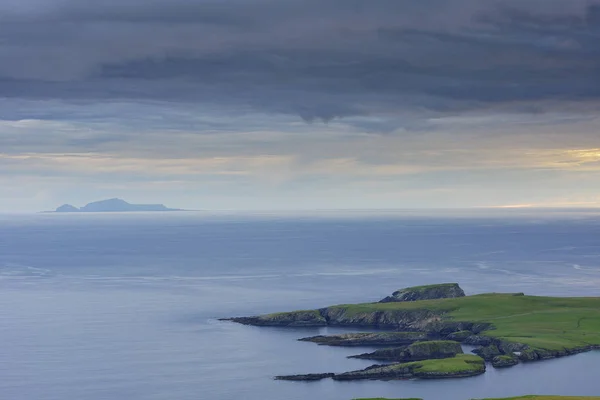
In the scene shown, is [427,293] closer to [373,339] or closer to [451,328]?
[451,328]

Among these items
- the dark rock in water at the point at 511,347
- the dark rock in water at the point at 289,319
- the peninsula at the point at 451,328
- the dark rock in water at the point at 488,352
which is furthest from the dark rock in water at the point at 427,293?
the dark rock in water at the point at 488,352

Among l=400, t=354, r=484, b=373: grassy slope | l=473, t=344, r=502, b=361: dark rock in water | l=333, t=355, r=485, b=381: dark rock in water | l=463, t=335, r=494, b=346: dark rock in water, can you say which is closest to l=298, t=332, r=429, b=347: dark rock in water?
l=463, t=335, r=494, b=346: dark rock in water

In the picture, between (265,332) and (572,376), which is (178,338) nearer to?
(265,332)

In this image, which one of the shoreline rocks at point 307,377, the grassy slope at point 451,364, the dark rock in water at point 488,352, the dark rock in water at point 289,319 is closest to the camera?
the shoreline rocks at point 307,377

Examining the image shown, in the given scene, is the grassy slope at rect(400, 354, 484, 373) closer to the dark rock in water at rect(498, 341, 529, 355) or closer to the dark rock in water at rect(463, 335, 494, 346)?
the dark rock in water at rect(498, 341, 529, 355)

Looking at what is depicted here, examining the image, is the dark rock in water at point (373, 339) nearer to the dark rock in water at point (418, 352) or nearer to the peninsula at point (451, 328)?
the peninsula at point (451, 328)

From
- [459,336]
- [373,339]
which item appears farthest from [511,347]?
[373,339]

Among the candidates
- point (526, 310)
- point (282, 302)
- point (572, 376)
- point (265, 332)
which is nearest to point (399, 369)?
point (572, 376)
